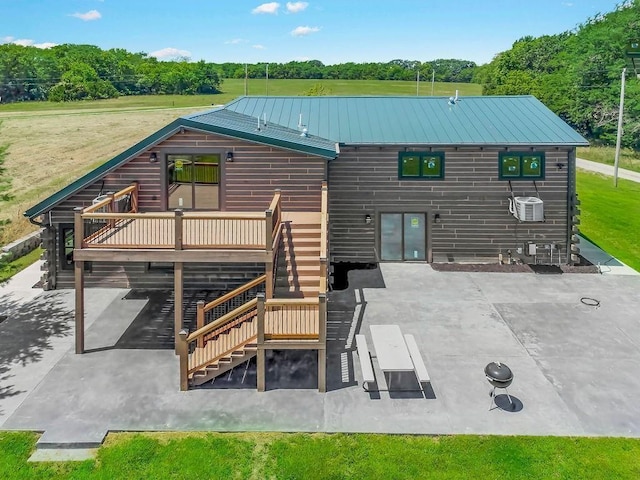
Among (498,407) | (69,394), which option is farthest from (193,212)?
(498,407)

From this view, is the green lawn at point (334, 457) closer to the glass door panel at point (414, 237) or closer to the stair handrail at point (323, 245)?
the stair handrail at point (323, 245)

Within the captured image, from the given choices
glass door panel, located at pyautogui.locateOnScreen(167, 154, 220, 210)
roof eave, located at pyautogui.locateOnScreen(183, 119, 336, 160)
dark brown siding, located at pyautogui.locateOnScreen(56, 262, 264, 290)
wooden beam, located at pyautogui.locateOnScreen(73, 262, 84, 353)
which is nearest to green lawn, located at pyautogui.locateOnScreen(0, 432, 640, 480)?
wooden beam, located at pyautogui.locateOnScreen(73, 262, 84, 353)

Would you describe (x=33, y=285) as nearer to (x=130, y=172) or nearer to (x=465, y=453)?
(x=130, y=172)

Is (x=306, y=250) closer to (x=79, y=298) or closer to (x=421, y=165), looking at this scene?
(x=79, y=298)

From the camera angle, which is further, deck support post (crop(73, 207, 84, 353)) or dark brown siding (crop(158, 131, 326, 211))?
dark brown siding (crop(158, 131, 326, 211))

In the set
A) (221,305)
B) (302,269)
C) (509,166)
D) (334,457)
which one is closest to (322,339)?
(334,457)

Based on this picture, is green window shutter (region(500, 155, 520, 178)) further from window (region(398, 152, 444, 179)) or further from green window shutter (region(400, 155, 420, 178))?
green window shutter (region(400, 155, 420, 178))

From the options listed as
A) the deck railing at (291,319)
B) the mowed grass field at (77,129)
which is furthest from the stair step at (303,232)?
the mowed grass field at (77,129)
